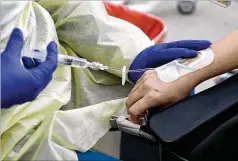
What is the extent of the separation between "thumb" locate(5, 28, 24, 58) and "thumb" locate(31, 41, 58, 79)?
5 centimetres

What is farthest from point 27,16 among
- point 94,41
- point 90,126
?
point 90,126

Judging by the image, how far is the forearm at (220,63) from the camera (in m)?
1.00

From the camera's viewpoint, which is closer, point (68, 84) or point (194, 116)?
point (194, 116)

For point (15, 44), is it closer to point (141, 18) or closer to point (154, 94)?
point (154, 94)

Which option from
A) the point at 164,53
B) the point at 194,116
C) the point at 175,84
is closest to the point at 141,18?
the point at 164,53

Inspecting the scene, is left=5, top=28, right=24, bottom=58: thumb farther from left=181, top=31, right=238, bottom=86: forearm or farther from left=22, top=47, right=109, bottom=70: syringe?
left=181, top=31, right=238, bottom=86: forearm

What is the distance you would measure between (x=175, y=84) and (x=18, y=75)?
38 cm

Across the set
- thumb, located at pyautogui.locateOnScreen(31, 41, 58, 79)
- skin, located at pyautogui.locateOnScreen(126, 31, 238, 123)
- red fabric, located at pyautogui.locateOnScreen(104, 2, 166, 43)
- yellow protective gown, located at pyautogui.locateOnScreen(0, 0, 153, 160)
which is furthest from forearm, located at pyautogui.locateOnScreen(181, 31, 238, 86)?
red fabric, located at pyautogui.locateOnScreen(104, 2, 166, 43)

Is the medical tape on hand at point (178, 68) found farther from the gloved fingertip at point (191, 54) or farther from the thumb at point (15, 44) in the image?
the thumb at point (15, 44)

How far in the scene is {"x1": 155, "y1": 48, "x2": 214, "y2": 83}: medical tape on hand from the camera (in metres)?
0.97

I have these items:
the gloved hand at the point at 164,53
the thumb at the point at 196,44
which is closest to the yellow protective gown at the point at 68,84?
the gloved hand at the point at 164,53

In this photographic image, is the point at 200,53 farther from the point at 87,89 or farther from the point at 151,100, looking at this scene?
the point at 87,89

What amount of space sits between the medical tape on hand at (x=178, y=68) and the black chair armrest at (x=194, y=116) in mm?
92

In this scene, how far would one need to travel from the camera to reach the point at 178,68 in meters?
0.99
